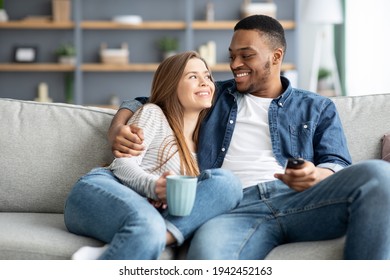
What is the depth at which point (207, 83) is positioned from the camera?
225 cm

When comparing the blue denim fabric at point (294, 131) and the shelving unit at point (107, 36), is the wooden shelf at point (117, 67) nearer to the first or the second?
the shelving unit at point (107, 36)

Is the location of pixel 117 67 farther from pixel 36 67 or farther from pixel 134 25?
pixel 36 67

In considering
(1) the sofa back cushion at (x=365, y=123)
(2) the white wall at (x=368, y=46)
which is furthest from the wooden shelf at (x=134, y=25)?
(1) the sofa back cushion at (x=365, y=123)

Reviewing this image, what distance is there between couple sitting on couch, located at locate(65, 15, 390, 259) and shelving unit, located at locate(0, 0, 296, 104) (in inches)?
144

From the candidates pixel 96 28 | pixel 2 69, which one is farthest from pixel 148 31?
pixel 2 69

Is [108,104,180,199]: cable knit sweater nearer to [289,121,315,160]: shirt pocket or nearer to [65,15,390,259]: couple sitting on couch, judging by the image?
[65,15,390,259]: couple sitting on couch

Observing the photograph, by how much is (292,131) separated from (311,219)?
17.6 inches

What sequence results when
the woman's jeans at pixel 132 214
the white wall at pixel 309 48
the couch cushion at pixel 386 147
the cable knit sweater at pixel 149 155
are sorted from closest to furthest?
the woman's jeans at pixel 132 214
the cable knit sweater at pixel 149 155
the couch cushion at pixel 386 147
the white wall at pixel 309 48

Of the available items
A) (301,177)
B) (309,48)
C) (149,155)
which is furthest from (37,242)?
(309,48)

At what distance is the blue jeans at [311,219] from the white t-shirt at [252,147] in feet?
0.31

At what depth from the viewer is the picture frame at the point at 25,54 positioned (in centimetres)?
616

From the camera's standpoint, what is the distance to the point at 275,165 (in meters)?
2.17

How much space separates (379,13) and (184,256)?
4236 mm

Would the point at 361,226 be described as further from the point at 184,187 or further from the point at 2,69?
the point at 2,69
